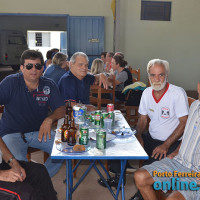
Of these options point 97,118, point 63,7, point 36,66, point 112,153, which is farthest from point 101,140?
point 63,7

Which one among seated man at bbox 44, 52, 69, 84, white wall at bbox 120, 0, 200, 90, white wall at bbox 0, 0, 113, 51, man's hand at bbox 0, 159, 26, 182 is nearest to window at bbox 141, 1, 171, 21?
white wall at bbox 120, 0, 200, 90

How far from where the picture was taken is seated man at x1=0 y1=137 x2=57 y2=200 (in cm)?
153

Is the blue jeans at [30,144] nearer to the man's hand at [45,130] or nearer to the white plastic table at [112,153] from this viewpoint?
the man's hand at [45,130]

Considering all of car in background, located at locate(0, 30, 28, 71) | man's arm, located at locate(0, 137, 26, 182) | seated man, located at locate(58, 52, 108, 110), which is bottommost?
man's arm, located at locate(0, 137, 26, 182)

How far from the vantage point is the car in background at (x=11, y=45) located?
10586mm

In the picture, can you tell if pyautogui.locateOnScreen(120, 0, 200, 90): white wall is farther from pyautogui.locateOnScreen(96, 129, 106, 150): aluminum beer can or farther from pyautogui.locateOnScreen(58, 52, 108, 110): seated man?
pyautogui.locateOnScreen(96, 129, 106, 150): aluminum beer can

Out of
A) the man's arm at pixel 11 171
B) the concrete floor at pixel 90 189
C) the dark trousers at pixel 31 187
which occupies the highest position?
the man's arm at pixel 11 171

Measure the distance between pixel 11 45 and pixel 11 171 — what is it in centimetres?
995

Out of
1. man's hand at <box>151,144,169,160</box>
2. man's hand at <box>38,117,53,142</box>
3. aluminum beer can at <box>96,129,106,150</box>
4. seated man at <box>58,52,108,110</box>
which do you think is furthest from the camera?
seated man at <box>58,52,108,110</box>

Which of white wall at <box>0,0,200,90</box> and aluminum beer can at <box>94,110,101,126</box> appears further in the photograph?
white wall at <box>0,0,200,90</box>

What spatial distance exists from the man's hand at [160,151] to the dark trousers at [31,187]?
876 millimetres

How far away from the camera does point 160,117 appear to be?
235cm

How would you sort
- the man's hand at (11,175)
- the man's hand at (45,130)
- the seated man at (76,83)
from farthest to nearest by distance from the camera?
1. the seated man at (76,83)
2. the man's hand at (45,130)
3. the man's hand at (11,175)

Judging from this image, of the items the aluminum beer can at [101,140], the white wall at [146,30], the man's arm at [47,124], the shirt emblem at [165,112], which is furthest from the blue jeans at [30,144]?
the white wall at [146,30]
